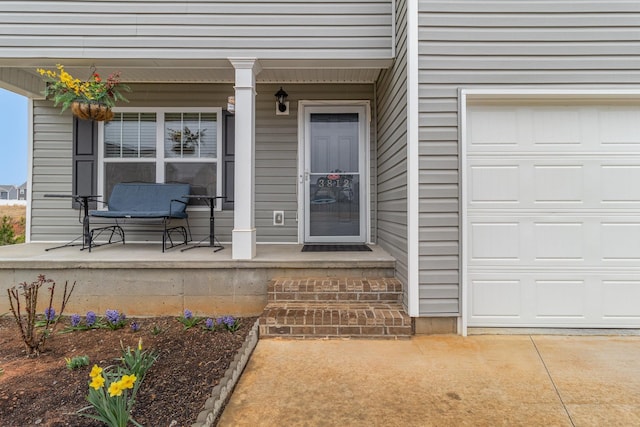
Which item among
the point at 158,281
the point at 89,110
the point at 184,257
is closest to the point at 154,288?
the point at 158,281

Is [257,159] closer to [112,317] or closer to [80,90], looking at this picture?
[80,90]

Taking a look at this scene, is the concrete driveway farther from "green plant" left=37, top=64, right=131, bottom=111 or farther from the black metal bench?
"green plant" left=37, top=64, right=131, bottom=111

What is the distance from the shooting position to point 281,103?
4.34m

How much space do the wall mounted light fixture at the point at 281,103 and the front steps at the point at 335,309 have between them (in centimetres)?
229

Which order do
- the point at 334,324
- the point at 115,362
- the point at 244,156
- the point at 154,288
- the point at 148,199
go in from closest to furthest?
the point at 115,362 < the point at 334,324 < the point at 154,288 < the point at 244,156 < the point at 148,199

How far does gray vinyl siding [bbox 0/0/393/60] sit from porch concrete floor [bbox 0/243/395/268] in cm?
195

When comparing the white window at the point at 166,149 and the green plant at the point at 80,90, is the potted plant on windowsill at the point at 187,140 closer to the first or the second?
the white window at the point at 166,149

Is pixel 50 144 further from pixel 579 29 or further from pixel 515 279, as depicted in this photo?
pixel 579 29

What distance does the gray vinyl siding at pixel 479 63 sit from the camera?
2758 millimetres

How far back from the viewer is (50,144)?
176 inches

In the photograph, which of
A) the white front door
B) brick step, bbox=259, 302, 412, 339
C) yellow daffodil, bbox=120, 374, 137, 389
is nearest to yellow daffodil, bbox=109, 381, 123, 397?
yellow daffodil, bbox=120, 374, 137, 389

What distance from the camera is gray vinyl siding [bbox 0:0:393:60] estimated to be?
3340 mm

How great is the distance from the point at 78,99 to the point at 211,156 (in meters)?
1.51

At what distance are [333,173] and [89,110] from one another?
2.70 metres
